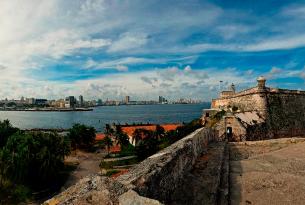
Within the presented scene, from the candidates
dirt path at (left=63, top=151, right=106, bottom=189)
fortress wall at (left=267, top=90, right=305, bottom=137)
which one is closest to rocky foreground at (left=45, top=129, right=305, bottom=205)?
fortress wall at (left=267, top=90, right=305, bottom=137)

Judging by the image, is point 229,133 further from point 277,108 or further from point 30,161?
point 30,161

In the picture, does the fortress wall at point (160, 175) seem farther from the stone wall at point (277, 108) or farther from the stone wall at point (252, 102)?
the stone wall at point (252, 102)

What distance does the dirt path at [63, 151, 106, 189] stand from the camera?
122ft

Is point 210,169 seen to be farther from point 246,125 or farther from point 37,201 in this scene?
point 37,201

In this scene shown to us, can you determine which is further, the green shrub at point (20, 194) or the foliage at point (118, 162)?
the foliage at point (118, 162)

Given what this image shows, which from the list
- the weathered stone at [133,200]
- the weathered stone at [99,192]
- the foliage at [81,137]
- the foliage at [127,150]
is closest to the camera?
the weathered stone at [133,200]

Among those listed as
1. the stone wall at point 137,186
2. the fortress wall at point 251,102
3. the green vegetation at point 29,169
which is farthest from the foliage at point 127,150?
the stone wall at point 137,186

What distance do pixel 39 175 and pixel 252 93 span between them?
2503 cm

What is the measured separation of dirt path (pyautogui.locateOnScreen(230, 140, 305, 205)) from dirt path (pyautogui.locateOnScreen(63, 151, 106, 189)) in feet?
89.8

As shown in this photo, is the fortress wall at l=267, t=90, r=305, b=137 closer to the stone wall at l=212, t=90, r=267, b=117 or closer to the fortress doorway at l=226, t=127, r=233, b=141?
the stone wall at l=212, t=90, r=267, b=117

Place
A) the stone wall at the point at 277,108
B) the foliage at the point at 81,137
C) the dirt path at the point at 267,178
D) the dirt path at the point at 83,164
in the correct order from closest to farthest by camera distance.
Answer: the dirt path at the point at 267,178 < the stone wall at the point at 277,108 < the dirt path at the point at 83,164 < the foliage at the point at 81,137

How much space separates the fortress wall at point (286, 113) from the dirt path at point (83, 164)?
21683 mm

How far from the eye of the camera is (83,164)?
4572 cm

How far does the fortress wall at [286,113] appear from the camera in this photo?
1122 inches
